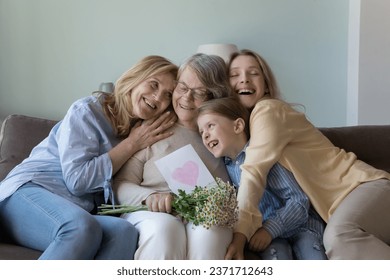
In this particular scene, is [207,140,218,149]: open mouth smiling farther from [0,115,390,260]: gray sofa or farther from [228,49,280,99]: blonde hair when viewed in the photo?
[0,115,390,260]: gray sofa

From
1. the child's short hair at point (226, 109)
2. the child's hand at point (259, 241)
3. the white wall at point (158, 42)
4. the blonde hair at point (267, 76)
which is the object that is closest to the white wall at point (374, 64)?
the white wall at point (158, 42)

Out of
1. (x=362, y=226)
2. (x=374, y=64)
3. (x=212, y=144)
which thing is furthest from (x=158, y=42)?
(x=362, y=226)

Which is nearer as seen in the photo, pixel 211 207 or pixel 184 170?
pixel 211 207

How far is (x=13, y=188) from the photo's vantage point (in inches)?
63.1

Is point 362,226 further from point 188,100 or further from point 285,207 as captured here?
point 188,100

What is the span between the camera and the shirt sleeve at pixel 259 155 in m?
1.51

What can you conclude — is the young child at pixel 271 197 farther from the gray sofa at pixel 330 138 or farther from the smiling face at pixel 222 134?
the gray sofa at pixel 330 138

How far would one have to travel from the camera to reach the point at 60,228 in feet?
4.58

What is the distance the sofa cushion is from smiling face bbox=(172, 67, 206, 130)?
0.55 metres

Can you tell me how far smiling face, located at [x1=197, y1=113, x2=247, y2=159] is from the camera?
5.60 ft

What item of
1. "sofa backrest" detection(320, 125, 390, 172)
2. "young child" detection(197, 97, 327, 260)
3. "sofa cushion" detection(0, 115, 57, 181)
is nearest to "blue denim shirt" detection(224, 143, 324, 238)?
"young child" detection(197, 97, 327, 260)

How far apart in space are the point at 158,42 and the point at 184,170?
2010 mm
